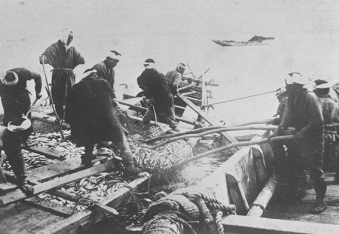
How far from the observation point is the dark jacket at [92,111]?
3.91m

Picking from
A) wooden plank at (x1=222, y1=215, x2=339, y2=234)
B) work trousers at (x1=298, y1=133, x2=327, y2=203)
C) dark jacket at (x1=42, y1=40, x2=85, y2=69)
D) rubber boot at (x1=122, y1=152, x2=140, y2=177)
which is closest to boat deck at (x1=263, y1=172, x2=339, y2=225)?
work trousers at (x1=298, y1=133, x2=327, y2=203)

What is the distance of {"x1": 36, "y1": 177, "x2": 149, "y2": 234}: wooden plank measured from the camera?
89.2 inches

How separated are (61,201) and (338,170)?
3909 millimetres

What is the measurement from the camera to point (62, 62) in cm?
589

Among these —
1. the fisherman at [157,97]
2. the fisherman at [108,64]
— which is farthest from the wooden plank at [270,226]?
the fisherman at [108,64]

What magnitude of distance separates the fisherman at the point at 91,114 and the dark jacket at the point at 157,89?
2064 mm

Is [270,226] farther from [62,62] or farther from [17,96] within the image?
A: [62,62]

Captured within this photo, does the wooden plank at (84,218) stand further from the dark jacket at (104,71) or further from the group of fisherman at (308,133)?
the dark jacket at (104,71)

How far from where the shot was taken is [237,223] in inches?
91.0

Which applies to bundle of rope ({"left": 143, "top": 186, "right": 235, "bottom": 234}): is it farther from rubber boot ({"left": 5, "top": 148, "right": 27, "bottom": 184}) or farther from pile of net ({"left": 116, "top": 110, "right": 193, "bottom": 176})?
rubber boot ({"left": 5, "top": 148, "right": 27, "bottom": 184})

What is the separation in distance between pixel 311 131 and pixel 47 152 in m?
3.66

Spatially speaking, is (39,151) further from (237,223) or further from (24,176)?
(237,223)

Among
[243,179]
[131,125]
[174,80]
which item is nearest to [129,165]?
[243,179]

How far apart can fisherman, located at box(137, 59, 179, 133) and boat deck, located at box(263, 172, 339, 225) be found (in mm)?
2569
